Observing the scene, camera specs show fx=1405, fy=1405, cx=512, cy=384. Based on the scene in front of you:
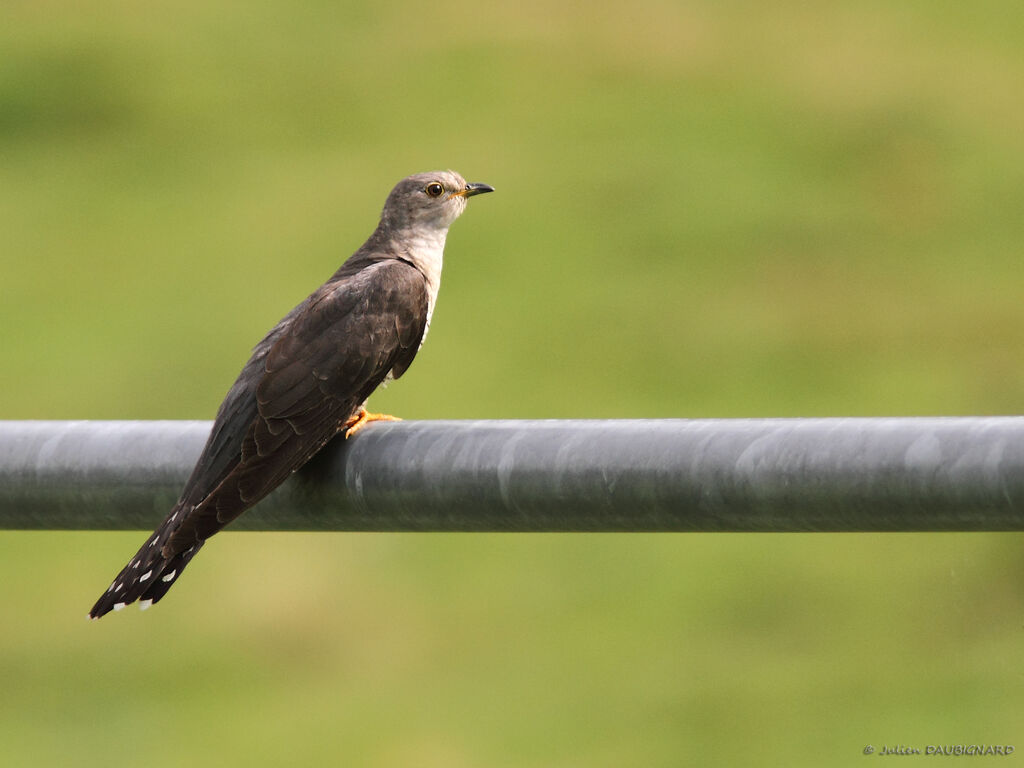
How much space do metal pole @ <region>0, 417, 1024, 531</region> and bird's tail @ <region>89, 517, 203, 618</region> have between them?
36 cm

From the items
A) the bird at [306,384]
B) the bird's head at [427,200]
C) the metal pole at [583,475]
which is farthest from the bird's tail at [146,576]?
the bird's head at [427,200]

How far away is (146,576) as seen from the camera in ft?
9.96

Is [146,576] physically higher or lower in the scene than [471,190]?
lower

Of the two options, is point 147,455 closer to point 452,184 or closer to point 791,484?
point 791,484

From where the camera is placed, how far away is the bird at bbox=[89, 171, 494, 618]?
2.97 meters

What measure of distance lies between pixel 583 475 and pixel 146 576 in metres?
1.29

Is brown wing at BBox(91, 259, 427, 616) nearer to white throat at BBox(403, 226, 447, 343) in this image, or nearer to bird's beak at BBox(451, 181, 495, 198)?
white throat at BBox(403, 226, 447, 343)

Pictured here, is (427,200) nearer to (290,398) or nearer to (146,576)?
(290,398)

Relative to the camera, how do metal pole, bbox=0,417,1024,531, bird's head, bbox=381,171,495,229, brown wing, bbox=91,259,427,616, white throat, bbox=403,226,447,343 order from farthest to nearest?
bird's head, bbox=381,171,495,229
white throat, bbox=403,226,447,343
brown wing, bbox=91,259,427,616
metal pole, bbox=0,417,1024,531

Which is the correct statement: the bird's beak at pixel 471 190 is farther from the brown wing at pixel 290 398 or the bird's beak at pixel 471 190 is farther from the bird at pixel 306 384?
the brown wing at pixel 290 398

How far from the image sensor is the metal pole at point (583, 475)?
189cm

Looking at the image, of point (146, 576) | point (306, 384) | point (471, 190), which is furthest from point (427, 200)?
point (146, 576)

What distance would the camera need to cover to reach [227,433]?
11.4 feet

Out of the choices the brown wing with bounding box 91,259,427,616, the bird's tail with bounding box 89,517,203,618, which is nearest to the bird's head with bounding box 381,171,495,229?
the brown wing with bounding box 91,259,427,616
